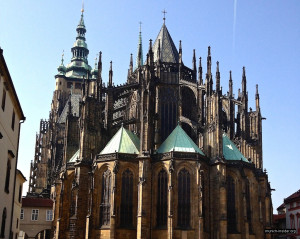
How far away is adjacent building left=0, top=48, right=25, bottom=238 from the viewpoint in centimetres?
2631

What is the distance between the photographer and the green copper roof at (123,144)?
48.4 metres

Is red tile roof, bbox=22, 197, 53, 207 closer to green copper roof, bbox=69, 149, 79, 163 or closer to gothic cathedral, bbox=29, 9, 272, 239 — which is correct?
gothic cathedral, bbox=29, 9, 272, 239

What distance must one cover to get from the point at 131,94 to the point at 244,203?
21274 mm

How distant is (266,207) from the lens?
51625 millimetres

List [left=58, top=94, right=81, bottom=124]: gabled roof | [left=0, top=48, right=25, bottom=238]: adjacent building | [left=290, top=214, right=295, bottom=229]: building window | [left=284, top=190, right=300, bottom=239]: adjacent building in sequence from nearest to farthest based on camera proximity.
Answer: [left=0, top=48, right=25, bottom=238]: adjacent building → [left=284, top=190, right=300, bottom=239]: adjacent building → [left=290, top=214, right=295, bottom=229]: building window → [left=58, top=94, right=81, bottom=124]: gabled roof

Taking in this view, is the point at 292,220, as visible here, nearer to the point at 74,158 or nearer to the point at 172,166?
the point at 172,166

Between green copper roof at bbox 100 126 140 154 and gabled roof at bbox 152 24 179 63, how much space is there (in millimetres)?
16570

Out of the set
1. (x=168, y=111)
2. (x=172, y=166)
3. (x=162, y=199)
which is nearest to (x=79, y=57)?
(x=168, y=111)

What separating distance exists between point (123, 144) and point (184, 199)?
9019 mm

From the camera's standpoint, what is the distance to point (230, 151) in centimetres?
5081

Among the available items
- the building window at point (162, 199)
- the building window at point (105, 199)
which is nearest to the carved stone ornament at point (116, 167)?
the building window at point (105, 199)

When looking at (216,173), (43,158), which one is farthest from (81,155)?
(43,158)

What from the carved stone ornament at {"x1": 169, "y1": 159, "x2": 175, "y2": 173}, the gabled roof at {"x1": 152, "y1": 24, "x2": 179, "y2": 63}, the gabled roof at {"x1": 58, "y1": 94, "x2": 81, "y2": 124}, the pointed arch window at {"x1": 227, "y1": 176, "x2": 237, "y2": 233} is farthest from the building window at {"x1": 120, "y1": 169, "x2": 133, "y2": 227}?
the gabled roof at {"x1": 58, "y1": 94, "x2": 81, "y2": 124}

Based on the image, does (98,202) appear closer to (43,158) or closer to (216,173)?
(216,173)
